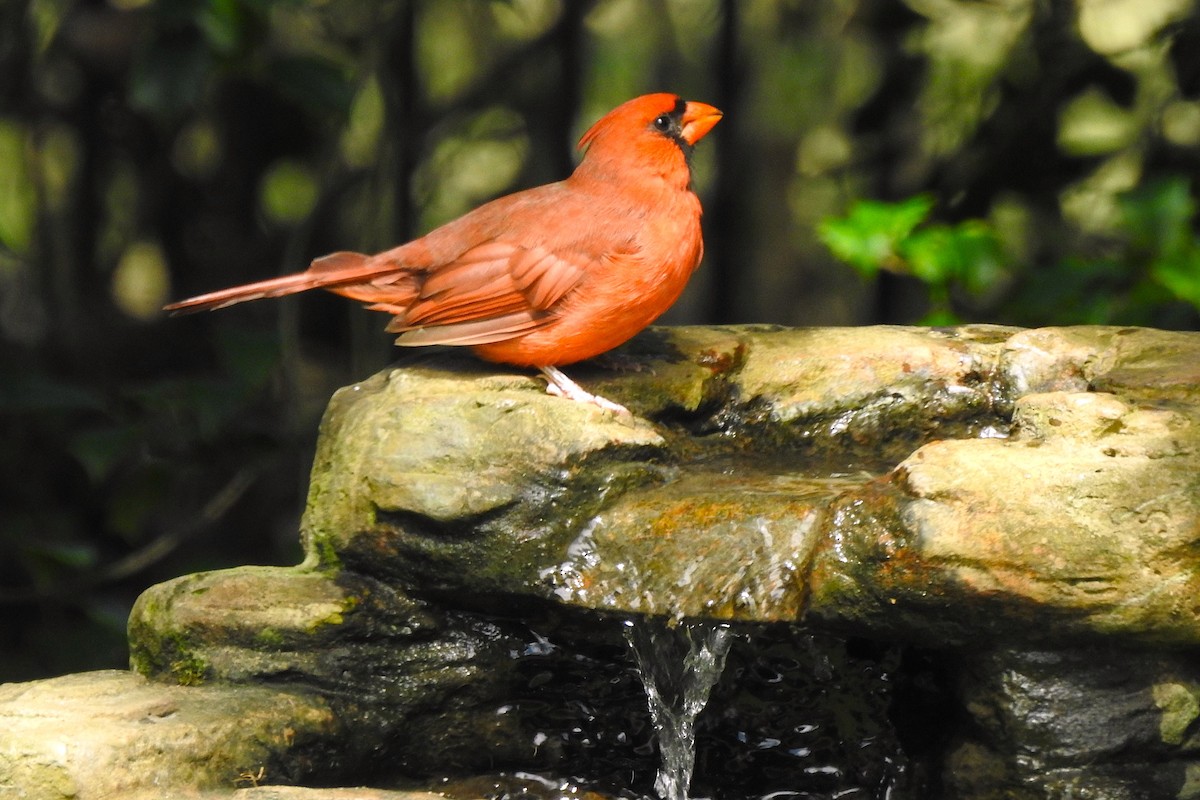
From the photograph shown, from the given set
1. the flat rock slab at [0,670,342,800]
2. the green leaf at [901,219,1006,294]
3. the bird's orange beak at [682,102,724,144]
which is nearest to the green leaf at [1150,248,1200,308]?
the green leaf at [901,219,1006,294]

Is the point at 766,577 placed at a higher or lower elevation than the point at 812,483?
lower

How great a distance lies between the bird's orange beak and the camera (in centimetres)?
359

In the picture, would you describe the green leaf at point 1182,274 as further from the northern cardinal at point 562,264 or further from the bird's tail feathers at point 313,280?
the bird's tail feathers at point 313,280

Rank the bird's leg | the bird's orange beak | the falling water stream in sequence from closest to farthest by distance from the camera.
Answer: the falling water stream
the bird's leg
the bird's orange beak

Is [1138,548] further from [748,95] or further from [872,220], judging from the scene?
[748,95]

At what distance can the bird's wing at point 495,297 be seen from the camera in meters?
3.35

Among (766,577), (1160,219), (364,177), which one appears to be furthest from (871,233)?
(364,177)

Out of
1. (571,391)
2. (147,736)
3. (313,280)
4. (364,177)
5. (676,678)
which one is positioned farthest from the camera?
(364,177)

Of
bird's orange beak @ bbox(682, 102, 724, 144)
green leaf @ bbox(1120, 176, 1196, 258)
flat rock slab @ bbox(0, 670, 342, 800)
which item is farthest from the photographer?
green leaf @ bbox(1120, 176, 1196, 258)

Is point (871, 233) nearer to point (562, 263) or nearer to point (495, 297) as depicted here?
point (562, 263)

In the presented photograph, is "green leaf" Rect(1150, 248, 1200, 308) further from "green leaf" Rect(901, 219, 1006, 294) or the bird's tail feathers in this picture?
the bird's tail feathers

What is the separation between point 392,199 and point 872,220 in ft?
8.34

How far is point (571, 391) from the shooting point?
3.36 metres

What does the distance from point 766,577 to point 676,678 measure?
1.31 feet
